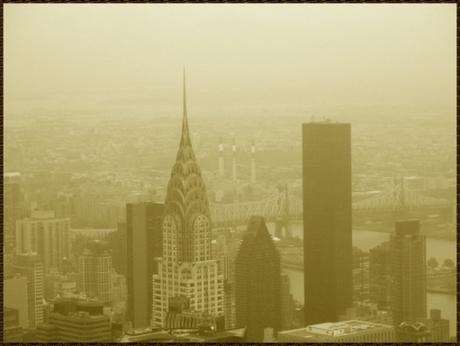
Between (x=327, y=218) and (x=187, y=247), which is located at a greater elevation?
(x=327, y=218)

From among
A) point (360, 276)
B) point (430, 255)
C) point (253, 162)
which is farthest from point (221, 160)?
point (430, 255)

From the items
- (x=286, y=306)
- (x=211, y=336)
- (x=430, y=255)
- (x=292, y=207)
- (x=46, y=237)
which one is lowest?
(x=211, y=336)

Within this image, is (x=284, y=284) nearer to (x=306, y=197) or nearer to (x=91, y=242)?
(x=306, y=197)

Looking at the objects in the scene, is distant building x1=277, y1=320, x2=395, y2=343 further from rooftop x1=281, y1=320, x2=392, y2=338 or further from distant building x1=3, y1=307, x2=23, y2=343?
distant building x1=3, y1=307, x2=23, y2=343

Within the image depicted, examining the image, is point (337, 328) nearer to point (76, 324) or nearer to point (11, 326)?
point (76, 324)

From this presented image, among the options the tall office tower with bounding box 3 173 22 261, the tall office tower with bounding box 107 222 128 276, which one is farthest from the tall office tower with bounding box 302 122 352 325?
the tall office tower with bounding box 3 173 22 261

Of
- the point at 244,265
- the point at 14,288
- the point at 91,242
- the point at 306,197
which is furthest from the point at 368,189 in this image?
the point at 14,288

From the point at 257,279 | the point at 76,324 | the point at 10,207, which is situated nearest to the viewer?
the point at 76,324
